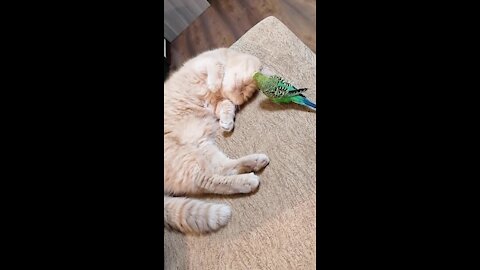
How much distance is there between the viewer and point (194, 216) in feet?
2.88

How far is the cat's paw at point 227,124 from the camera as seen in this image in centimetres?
100

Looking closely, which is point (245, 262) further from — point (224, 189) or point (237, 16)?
point (237, 16)

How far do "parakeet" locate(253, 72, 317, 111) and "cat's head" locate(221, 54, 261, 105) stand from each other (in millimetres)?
25

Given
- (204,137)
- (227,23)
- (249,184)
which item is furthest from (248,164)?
(227,23)

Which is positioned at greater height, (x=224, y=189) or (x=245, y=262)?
(x=224, y=189)

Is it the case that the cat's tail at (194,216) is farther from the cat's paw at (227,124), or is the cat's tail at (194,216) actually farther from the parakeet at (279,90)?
the parakeet at (279,90)

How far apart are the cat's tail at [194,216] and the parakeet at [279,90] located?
1.12ft

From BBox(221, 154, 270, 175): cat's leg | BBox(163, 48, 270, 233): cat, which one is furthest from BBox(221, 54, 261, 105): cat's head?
BBox(221, 154, 270, 175): cat's leg

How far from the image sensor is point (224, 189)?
914 millimetres

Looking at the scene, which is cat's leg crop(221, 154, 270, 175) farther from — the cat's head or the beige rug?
the cat's head

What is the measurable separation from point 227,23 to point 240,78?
0.17 metres

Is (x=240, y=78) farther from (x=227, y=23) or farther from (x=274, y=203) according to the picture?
(x=274, y=203)
